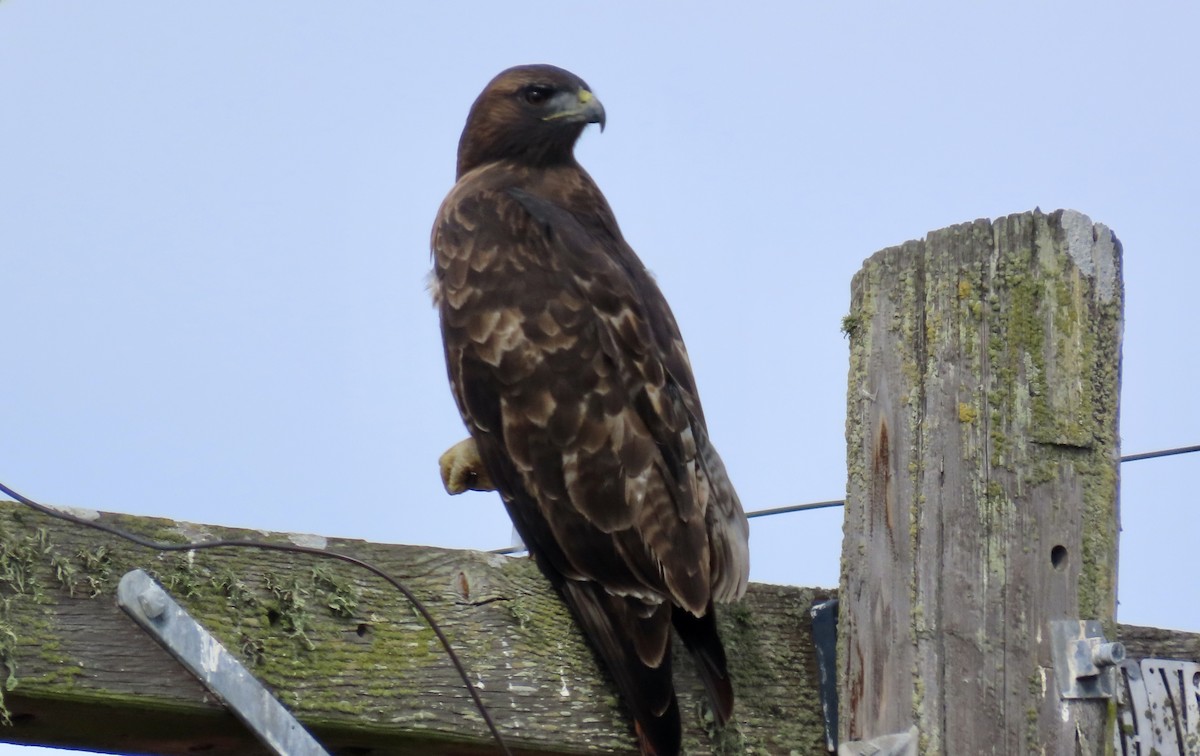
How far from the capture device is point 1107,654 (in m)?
2.37

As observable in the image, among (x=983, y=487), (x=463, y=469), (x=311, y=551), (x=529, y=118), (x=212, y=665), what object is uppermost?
(x=529, y=118)

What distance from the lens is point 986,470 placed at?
247 centimetres

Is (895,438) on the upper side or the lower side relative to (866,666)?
upper

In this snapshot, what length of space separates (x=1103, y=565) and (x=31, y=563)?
162 cm

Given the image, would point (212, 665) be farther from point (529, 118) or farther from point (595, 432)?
point (529, 118)

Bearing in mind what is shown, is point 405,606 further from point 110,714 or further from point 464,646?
point 110,714

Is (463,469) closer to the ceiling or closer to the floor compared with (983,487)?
closer to the ceiling

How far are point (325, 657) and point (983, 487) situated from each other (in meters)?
1.06

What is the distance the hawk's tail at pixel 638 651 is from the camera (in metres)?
2.43

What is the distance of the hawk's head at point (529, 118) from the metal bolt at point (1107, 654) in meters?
2.70

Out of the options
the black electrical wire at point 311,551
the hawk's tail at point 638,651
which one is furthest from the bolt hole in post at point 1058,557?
the black electrical wire at point 311,551

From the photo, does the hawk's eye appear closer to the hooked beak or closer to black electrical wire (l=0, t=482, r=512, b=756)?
the hooked beak

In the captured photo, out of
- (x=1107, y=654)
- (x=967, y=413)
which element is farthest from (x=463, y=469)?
(x=1107, y=654)

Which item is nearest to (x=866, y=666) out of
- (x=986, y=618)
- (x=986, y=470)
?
(x=986, y=618)
